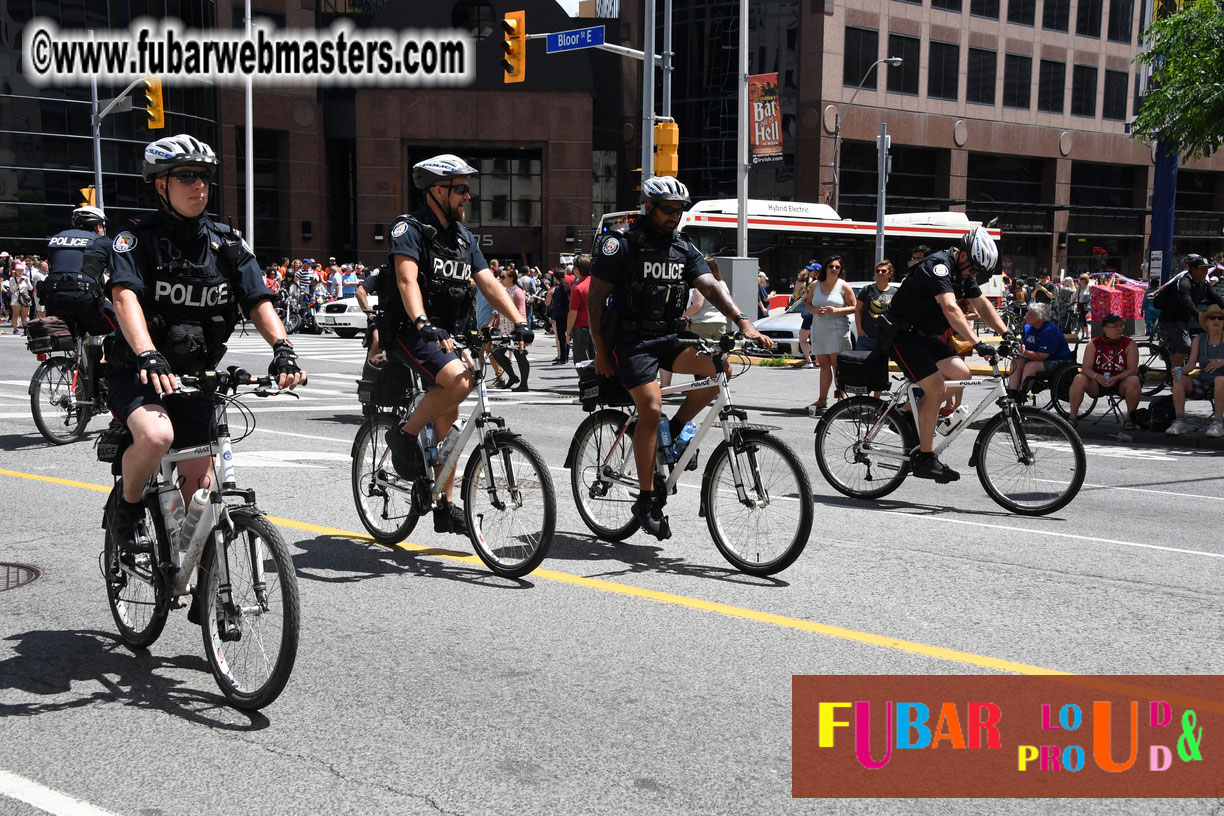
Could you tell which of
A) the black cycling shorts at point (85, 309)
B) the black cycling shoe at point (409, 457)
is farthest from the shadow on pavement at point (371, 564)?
the black cycling shorts at point (85, 309)

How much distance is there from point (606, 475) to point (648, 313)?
1.03m

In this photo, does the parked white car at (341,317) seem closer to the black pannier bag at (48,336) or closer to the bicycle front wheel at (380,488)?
the black pannier bag at (48,336)

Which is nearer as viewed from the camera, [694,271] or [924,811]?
[924,811]

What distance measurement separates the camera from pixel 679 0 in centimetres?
5534

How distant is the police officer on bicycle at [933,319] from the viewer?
27.6ft

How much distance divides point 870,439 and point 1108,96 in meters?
60.9

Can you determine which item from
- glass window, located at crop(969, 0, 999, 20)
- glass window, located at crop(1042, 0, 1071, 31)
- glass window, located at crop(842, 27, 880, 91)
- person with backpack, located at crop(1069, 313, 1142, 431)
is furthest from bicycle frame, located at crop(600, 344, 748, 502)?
glass window, located at crop(1042, 0, 1071, 31)

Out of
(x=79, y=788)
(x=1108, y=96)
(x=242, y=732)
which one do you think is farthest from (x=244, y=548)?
(x=1108, y=96)

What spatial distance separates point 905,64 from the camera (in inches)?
2170

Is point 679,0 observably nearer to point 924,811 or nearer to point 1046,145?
point 1046,145

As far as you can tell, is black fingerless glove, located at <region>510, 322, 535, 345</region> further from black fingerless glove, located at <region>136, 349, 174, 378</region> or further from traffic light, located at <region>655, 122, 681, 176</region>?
traffic light, located at <region>655, 122, 681, 176</region>

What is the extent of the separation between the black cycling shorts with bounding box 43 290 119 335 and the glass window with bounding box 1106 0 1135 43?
62.3 metres

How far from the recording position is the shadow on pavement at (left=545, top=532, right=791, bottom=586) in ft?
21.1

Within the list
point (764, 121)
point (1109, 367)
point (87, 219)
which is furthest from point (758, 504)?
point (764, 121)
